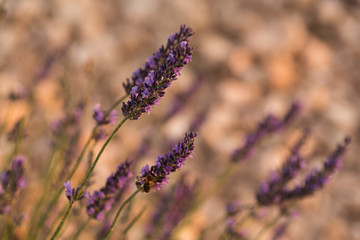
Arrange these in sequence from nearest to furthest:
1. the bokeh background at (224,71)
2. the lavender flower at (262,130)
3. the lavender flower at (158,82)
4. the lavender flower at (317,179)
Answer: the lavender flower at (158,82)
the lavender flower at (317,179)
the lavender flower at (262,130)
the bokeh background at (224,71)

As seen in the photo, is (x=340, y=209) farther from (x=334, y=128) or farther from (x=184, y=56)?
(x=184, y=56)

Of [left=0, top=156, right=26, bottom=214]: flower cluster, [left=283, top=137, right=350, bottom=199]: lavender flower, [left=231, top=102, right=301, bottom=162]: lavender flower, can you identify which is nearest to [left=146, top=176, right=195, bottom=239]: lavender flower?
[left=231, top=102, right=301, bottom=162]: lavender flower

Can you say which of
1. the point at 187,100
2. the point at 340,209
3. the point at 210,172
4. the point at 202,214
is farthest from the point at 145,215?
the point at 340,209

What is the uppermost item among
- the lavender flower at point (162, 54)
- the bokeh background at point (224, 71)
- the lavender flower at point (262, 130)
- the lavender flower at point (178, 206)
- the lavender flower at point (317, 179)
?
the bokeh background at point (224, 71)

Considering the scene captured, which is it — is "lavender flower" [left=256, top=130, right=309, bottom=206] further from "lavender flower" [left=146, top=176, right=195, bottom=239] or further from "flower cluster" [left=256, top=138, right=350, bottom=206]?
"lavender flower" [left=146, top=176, right=195, bottom=239]

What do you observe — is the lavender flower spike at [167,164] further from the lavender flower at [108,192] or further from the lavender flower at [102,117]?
the lavender flower at [102,117]

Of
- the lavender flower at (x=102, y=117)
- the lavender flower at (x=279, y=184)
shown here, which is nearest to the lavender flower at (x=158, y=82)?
the lavender flower at (x=102, y=117)
